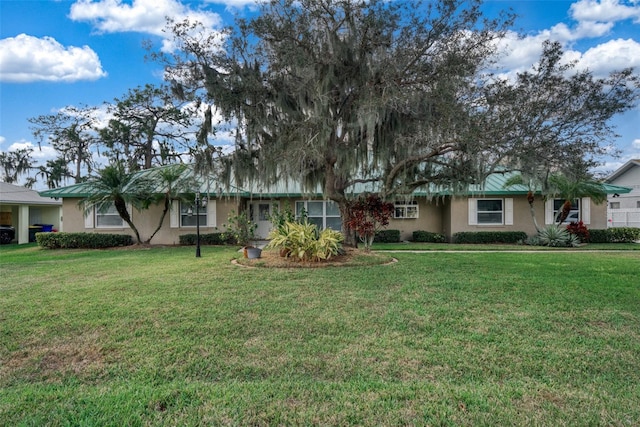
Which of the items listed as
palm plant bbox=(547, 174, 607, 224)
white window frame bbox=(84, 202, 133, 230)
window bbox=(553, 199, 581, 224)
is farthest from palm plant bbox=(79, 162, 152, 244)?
window bbox=(553, 199, 581, 224)

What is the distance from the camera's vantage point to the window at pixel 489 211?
54.4 feet

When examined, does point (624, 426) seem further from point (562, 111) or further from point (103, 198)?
point (103, 198)

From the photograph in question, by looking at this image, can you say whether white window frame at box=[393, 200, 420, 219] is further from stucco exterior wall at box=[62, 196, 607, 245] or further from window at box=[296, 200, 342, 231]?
window at box=[296, 200, 342, 231]

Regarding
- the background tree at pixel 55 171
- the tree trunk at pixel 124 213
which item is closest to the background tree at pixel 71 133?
the background tree at pixel 55 171

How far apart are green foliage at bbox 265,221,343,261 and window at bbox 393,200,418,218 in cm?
820

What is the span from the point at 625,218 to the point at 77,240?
87.9 feet

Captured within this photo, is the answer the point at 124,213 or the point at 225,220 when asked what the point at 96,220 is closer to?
the point at 124,213

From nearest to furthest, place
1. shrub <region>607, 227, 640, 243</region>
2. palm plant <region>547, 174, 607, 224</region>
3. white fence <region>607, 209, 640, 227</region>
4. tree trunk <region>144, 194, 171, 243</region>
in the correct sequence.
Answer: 1. palm plant <region>547, 174, 607, 224</region>
2. tree trunk <region>144, 194, 171, 243</region>
3. shrub <region>607, 227, 640, 243</region>
4. white fence <region>607, 209, 640, 227</region>

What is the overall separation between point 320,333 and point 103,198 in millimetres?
13189

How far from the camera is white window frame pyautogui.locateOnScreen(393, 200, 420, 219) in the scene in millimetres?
17031

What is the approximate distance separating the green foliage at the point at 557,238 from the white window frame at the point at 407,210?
196 inches

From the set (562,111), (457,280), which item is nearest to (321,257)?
(457,280)

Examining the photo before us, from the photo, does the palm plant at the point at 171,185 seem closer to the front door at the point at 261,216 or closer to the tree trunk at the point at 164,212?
the tree trunk at the point at 164,212

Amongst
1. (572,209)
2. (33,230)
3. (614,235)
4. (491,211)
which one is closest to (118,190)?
(33,230)
